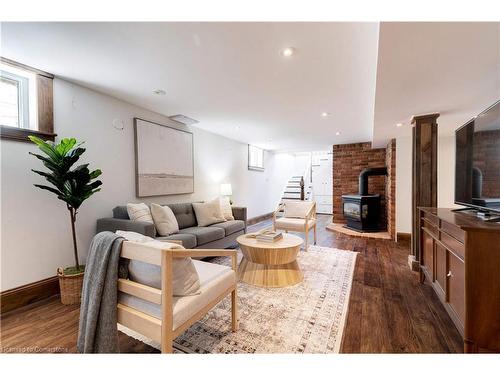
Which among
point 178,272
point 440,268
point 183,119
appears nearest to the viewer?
point 178,272

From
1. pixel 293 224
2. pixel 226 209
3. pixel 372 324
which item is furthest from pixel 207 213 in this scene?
pixel 372 324

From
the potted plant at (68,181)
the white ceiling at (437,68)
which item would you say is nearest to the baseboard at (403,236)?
the white ceiling at (437,68)

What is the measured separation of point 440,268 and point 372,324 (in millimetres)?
815

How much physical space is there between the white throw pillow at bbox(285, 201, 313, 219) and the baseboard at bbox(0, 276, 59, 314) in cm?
352

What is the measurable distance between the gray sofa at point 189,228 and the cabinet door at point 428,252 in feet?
8.39

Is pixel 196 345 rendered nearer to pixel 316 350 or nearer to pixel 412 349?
pixel 316 350

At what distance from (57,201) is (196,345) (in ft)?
6.96

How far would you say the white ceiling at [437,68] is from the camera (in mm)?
1291

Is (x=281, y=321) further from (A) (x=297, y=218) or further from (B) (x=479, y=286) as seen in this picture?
(A) (x=297, y=218)

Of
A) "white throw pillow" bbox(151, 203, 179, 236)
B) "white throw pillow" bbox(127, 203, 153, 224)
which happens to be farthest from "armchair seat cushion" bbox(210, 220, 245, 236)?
"white throw pillow" bbox(127, 203, 153, 224)

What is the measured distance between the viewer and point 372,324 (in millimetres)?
1791

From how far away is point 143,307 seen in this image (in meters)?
1.25

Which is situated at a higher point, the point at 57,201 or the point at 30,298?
the point at 57,201
